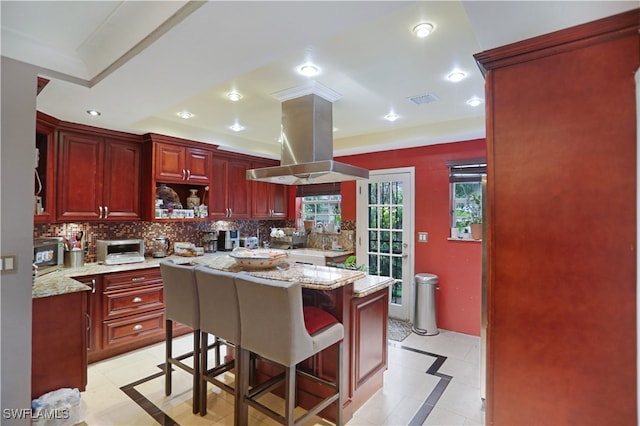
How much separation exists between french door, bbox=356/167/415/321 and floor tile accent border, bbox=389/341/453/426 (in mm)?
947

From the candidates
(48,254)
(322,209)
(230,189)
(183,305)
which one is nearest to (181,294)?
(183,305)

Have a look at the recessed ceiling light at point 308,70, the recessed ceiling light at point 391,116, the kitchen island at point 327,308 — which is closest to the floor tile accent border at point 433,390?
Answer: the kitchen island at point 327,308

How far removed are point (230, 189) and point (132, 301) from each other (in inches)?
77.9

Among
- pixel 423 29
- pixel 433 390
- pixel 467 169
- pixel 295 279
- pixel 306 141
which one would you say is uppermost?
pixel 423 29

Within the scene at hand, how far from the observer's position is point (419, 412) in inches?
94.3

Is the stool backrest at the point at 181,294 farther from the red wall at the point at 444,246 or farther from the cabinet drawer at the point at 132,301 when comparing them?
the red wall at the point at 444,246

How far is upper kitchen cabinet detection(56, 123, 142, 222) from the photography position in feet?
10.6

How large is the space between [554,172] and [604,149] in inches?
7.0

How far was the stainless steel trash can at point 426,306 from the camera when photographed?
389cm

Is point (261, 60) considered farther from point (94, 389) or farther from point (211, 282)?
point (94, 389)

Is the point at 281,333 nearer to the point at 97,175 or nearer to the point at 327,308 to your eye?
the point at 327,308

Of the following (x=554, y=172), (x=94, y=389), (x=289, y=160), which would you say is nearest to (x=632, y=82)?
(x=554, y=172)

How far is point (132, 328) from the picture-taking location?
A: 3363 millimetres

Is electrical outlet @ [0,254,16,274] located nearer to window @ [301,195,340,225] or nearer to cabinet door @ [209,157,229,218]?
cabinet door @ [209,157,229,218]
